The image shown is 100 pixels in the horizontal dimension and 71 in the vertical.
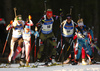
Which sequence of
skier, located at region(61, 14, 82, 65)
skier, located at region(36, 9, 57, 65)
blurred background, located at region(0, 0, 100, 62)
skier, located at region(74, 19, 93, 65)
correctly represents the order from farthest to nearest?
blurred background, located at region(0, 0, 100, 62) < skier, located at region(74, 19, 93, 65) < skier, located at region(61, 14, 82, 65) < skier, located at region(36, 9, 57, 65)

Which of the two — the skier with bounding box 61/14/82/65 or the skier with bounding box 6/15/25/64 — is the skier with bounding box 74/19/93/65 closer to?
the skier with bounding box 61/14/82/65

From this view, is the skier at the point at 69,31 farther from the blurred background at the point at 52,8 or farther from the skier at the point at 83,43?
the blurred background at the point at 52,8

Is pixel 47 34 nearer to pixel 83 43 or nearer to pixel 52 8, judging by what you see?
pixel 83 43

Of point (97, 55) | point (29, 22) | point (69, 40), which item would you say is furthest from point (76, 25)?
point (97, 55)

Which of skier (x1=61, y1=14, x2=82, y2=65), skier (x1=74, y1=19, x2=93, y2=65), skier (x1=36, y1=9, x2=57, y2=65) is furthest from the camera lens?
skier (x1=74, y1=19, x2=93, y2=65)

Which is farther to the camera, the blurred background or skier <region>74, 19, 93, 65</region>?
the blurred background

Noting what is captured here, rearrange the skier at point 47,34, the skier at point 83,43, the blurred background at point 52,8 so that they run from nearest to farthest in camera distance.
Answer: the skier at point 47,34, the skier at point 83,43, the blurred background at point 52,8

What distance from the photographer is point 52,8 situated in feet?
37.5

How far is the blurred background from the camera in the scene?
36.0 ft

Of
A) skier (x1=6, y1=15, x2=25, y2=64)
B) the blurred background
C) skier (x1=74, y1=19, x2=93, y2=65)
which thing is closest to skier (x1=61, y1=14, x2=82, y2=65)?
skier (x1=74, y1=19, x2=93, y2=65)

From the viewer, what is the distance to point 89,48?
35.2 feet

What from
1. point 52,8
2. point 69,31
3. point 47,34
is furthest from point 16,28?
point 52,8

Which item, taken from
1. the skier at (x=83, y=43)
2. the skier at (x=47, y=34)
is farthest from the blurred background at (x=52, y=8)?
the skier at (x=47, y=34)

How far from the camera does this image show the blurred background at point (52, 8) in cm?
1098
